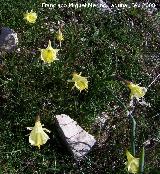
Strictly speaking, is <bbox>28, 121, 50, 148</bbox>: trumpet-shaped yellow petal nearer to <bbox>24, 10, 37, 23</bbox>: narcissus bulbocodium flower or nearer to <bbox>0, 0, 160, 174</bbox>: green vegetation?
<bbox>0, 0, 160, 174</bbox>: green vegetation

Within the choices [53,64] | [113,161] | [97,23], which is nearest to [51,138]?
[113,161]

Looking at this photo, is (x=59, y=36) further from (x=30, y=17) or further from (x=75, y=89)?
Result: (x=75, y=89)

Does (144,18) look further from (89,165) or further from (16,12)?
(89,165)

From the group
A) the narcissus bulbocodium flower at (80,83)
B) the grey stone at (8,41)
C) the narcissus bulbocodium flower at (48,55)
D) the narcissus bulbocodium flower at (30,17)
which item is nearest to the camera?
the narcissus bulbocodium flower at (80,83)

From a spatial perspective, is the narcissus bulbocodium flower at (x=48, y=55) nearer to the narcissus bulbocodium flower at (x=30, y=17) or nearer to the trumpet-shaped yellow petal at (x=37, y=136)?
the narcissus bulbocodium flower at (x=30, y=17)

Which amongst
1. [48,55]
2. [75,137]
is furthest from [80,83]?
[75,137]

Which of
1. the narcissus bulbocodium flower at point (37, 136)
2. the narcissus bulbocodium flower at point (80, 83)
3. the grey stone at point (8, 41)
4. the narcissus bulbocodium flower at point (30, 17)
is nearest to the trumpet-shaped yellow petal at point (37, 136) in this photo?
the narcissus bulbocodium flower at point (37, 136)

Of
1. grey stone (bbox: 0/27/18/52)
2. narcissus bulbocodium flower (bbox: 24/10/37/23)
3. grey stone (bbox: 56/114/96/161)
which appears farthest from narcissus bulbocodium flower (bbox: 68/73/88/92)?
narcissus bulbocodium flower (bbox: 24/10/37/23)
